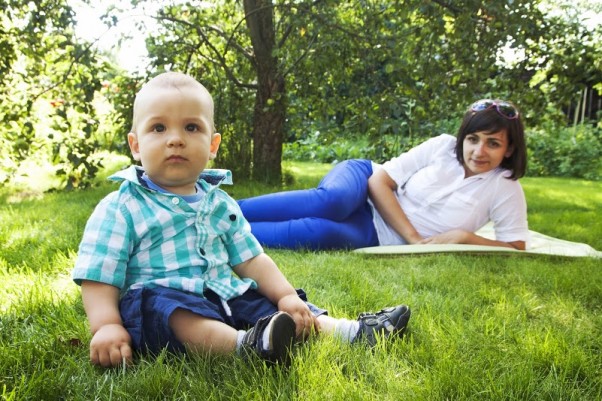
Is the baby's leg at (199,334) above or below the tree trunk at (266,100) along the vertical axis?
below

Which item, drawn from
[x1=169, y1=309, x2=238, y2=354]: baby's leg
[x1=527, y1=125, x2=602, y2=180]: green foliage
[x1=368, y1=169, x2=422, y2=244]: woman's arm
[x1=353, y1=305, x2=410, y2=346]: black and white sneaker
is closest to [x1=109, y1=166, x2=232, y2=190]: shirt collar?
[x1=169, y1=309, x2=238, y2=354]: baby's leg

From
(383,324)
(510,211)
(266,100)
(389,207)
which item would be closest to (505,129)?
(510,211)

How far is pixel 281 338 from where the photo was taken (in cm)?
138

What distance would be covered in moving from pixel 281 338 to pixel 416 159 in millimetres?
2397

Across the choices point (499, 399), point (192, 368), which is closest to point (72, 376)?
point (192, 368)

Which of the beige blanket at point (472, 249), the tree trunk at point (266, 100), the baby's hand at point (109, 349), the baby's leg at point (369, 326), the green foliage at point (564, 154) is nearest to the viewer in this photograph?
the baby's hand at point (109, 349)

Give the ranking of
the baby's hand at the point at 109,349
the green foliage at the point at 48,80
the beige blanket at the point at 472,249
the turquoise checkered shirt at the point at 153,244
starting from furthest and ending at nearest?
the green foliage at the point at 48,80
the beige blanket at the point at 472,249
the turquoise checkered shirt at the point at 153,244
the baby's hand at the point at 109,349

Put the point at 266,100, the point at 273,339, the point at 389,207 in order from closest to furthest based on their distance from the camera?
1. the point at 273,339
2. the point at 389,207
3. the point at 266,100

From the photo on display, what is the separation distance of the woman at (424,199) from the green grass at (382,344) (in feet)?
0.92

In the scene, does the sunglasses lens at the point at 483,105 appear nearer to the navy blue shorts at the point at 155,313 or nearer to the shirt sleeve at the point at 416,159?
the shirt sleeve at the point at 416,159

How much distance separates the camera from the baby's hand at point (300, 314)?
1.62 metres

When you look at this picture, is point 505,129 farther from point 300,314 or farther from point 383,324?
point 300,314

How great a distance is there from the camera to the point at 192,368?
1402 millimetres

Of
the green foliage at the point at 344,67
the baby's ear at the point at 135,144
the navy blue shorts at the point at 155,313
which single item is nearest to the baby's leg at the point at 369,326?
the navy blue shorts at the point at 155,313
